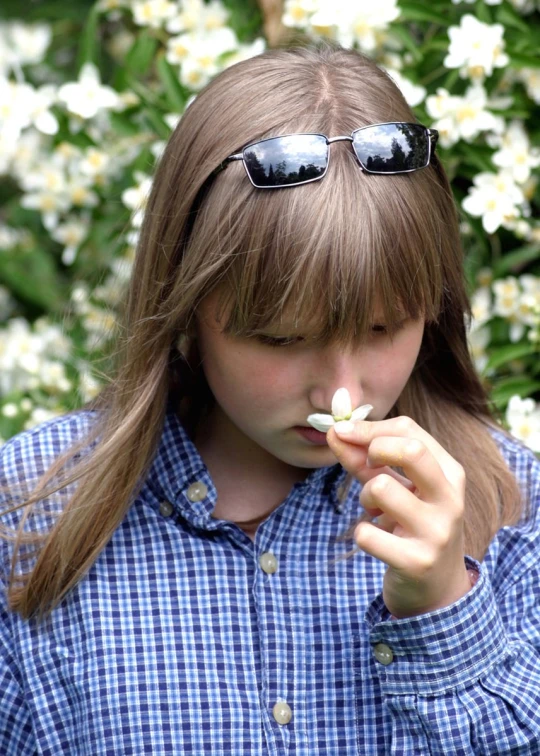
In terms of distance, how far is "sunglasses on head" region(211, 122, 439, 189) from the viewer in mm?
1331

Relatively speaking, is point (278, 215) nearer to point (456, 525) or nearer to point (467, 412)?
point (456, 525)

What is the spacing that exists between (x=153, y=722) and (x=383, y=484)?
0.51 meters

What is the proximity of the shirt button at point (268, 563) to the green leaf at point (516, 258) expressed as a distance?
0.97 metres

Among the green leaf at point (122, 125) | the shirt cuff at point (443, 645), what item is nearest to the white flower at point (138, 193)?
the green leaf at point (122, 125)

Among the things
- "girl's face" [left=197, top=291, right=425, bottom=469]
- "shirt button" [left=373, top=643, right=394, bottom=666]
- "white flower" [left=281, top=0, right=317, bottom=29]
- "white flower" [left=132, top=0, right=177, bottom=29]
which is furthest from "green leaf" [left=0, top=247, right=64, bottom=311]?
"shirt button" [left=373, top=643, right=394, bottom=666]

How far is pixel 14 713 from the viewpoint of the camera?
5.04ft

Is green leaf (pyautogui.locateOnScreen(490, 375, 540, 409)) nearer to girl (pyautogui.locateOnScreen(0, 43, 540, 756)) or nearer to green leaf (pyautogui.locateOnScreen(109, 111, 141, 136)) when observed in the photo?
girl (pyautogui.locateOnScreen(0, 43, 540, 756))

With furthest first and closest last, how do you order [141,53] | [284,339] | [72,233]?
[72,233] → [141,53] → [284,339]

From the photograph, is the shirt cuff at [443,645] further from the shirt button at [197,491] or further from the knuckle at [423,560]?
the shirt button at [197,491]

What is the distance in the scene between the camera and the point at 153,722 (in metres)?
1.46

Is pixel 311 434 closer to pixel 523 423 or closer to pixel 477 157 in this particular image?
pixel 523 423

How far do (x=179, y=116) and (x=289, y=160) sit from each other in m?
1.03

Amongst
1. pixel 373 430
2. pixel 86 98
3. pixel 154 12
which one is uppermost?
pixel 154 12

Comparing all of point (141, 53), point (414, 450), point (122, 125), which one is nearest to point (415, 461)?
point (414, 450)
